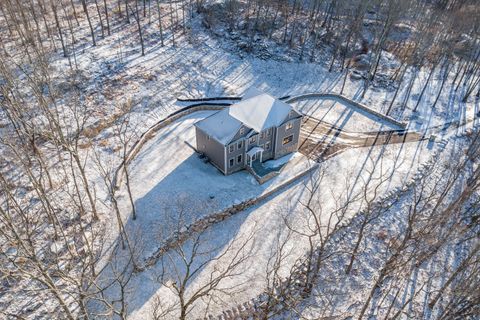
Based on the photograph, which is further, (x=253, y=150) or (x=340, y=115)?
(x=340, y=115)

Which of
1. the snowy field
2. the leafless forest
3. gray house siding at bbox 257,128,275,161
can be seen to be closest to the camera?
the leafless forest

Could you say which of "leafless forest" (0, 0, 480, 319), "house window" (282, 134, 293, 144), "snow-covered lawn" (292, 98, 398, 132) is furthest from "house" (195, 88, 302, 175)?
"snow-covered lawn" (292, 98, 398, 132)

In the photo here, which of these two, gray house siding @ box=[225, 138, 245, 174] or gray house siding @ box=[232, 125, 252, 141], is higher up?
gray house siding @ box=[232, 125, 252, 141]

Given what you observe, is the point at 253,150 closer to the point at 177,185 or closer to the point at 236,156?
the point at 236,156

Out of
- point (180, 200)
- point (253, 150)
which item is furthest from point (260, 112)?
point (180, 200)

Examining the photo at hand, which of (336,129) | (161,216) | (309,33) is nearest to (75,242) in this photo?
(161,216)

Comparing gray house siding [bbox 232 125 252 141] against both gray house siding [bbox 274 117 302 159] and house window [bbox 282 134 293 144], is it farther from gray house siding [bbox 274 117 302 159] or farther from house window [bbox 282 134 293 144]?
house window [bbox 282 134 293 144]

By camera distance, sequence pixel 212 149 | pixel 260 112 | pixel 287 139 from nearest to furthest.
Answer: pixel 260 112
pixel 212 149
pixel 287 139

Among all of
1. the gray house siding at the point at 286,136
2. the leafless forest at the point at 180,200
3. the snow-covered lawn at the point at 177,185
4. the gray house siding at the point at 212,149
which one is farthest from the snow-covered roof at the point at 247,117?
the leafless forest at the point at 180,200

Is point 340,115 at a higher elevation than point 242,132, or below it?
below
